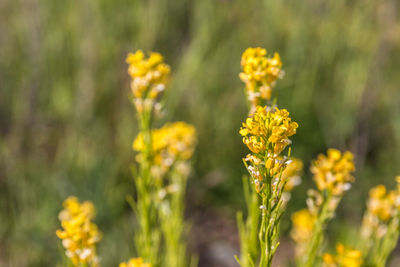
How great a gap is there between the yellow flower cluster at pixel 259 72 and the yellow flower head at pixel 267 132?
10.1 inches

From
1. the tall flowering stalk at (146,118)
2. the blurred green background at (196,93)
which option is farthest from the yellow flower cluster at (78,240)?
the blurred green background at (196,93)

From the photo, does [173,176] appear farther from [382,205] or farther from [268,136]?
[268,136]

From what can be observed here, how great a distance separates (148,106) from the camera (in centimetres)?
111

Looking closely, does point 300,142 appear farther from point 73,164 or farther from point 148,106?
point 148,106

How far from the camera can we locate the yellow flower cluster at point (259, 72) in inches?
36.6

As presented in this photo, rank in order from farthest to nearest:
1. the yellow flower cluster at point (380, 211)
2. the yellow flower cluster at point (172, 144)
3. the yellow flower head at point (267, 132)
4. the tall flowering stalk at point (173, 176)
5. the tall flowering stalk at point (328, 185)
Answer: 1. the yellow flower cluster at point (172, 144)
2. the tall flowering stalk at point (173, 176)
3. the yellow flower cluster at point (380, 211)
4. the tall flowering stalk at point (328, 185)
5. the yellow flower head at point (267, 132)

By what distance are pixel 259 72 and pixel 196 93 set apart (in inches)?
87.6

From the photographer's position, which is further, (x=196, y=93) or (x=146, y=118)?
(x=196, y=93)

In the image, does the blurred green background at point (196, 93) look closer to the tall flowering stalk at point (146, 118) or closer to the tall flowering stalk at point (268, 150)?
the tall flowering stalk at point (146, 118)

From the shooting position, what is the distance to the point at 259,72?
0.93 metres

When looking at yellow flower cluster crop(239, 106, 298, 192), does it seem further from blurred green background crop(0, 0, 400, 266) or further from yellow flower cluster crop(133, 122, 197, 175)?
blurred green background crop(0, 0, 400, 266)

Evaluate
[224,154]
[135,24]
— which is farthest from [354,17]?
[135,24]

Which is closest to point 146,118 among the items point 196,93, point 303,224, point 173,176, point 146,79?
point 146,79

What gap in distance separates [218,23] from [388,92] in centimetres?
151
